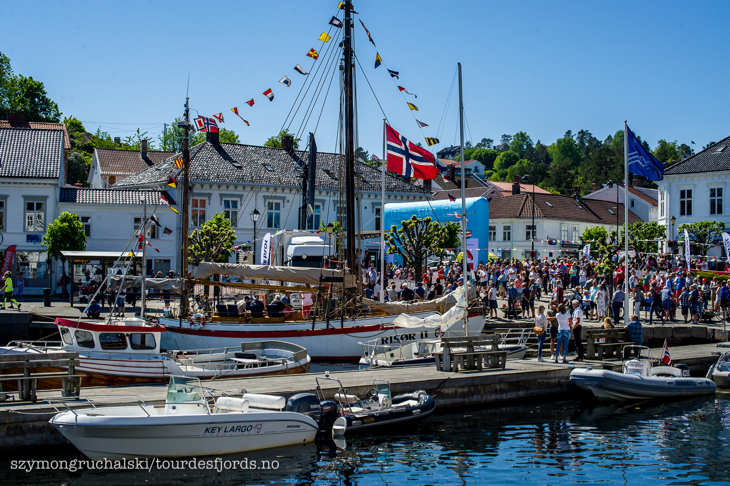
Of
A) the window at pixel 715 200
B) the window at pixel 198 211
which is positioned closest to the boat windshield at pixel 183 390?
the window at pixel 198 211

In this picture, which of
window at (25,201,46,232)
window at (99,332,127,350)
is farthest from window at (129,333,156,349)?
window at (25,201,46,232)

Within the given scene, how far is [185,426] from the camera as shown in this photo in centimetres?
1313

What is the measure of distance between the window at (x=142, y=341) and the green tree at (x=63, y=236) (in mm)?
21088

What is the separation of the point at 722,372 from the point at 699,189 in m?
32.5

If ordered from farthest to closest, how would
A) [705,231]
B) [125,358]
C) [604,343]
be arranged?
[705,231] < [604,343] < [125,358]

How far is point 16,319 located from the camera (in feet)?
91.4

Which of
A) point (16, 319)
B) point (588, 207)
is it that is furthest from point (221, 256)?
point (588, 207)

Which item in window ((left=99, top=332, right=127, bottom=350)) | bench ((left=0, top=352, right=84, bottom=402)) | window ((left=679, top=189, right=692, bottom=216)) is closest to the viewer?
bench ((left=0, top=352, right=84, bottom=402))

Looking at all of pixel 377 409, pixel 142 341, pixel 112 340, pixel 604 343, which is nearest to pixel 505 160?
pixel 604 343

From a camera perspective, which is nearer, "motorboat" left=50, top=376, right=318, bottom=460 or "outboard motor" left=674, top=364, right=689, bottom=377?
"motorboat" left=50, top=376, right=318, bottom=460

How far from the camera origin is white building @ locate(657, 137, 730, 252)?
158 feet

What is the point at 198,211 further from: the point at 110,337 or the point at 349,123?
the point at 110,337

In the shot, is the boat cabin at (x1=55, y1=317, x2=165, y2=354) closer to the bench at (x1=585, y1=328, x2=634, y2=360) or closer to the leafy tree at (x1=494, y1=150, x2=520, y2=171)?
the bench at (x1=585, y1=328, x2=634, y2=360)

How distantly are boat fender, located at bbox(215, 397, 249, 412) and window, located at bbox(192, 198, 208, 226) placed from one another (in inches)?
1375
